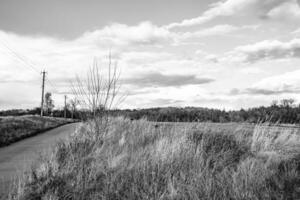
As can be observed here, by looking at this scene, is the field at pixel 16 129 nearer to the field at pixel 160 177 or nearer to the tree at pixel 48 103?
the field at pixel 160 177

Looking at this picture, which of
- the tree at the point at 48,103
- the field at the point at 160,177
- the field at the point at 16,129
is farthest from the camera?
the tree at the point at 48,103

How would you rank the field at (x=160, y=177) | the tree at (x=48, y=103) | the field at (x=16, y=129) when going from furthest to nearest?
the tree at (x=48, y=103)
the field at (x=16, y=129)
the field at (x=160, y=177)

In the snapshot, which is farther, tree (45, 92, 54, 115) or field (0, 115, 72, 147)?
tree (45, 92, 54, 115)

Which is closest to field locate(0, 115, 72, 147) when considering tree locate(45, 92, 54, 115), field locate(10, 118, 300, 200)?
field locate(10, 118, 300, 200)

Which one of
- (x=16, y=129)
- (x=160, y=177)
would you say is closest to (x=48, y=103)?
(x=16, y=129)

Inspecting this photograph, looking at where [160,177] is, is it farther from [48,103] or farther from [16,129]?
[48,103]

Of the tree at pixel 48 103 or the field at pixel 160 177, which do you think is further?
the tree at pixel 48 103

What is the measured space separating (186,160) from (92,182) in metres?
2.06

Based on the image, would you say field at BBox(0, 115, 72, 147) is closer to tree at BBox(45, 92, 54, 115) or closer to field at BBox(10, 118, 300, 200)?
field at BBox(10, 118, 300, 200)

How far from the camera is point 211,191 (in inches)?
157

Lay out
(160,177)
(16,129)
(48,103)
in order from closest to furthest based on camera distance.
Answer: (160,177), (16,129), (48,103)

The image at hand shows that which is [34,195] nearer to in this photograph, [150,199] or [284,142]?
[150,199]

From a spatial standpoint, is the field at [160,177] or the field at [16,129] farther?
the field at [16,129]

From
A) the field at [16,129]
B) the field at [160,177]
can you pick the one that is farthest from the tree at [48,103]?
the field at [160,177]
